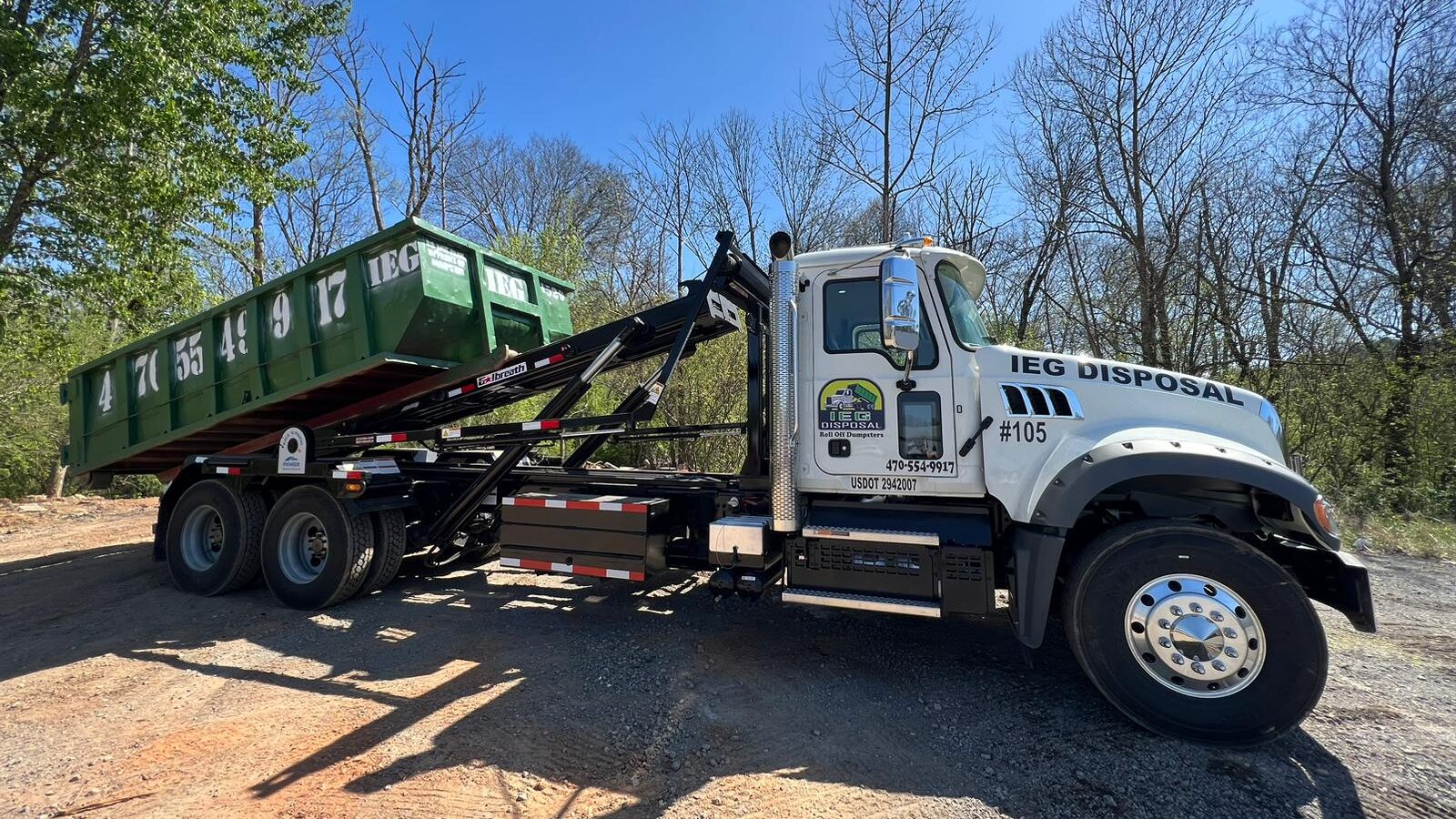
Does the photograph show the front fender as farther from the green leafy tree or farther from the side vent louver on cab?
the green leafy tree

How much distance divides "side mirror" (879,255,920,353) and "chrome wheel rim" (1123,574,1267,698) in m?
1.85

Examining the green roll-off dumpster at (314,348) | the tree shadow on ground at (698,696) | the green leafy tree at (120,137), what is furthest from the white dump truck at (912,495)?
the green leafy tree at (120,137)

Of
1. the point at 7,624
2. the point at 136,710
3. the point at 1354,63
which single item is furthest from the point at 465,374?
the point at 1354,63

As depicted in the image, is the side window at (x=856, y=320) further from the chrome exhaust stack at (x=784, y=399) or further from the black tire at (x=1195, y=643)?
the black tire at (x=1195, y=643)

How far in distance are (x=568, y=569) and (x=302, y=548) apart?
2973 mm

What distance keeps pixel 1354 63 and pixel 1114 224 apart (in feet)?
17.3

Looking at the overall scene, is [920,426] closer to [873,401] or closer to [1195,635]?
[873,401]

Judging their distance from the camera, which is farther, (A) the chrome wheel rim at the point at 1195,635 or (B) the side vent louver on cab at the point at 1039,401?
(B) the side vent louver on cab at the point at 1039,401

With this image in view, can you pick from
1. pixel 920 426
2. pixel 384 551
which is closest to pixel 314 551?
pixel 384 551

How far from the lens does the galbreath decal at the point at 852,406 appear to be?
409 centimetres

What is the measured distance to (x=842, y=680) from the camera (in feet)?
13.0

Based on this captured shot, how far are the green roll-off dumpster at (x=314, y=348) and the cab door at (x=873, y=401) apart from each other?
2.83 metres

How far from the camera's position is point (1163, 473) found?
3330 millimetres

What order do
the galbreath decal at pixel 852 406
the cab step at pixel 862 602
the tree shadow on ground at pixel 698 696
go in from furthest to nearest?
the galbreath decal at pixel 852 406 < the cab step at pixel 862 602 < the tree shadow on ground at pixel 698 696
